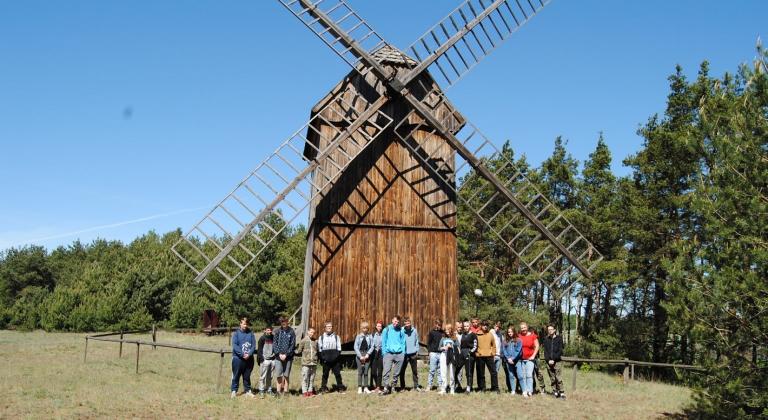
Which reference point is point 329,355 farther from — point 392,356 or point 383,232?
point 383,232

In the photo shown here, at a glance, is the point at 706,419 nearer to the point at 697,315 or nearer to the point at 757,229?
the point at 697,315

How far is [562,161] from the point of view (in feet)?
128

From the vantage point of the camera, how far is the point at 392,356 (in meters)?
13.3

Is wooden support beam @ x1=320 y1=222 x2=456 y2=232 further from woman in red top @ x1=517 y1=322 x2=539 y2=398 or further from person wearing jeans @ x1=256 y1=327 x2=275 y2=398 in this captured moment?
woman in red top @ x1=517 y1=322 x2=539 y2=398

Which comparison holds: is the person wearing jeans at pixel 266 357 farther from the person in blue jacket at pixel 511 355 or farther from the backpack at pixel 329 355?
the person in blue jacket at pixel 511 355

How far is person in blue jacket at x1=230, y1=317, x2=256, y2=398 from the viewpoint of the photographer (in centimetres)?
1291

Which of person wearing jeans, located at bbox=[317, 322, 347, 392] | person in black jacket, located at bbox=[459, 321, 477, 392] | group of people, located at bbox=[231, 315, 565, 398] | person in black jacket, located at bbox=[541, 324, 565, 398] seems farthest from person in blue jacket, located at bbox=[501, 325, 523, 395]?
person wearing jeans, located at bbox=[317, 322, 347, 392]

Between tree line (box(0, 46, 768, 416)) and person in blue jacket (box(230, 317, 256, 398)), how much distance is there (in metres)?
7.94

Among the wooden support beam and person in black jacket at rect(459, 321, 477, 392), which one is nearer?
person in black jacket at rect(459, 321, 477, 392)

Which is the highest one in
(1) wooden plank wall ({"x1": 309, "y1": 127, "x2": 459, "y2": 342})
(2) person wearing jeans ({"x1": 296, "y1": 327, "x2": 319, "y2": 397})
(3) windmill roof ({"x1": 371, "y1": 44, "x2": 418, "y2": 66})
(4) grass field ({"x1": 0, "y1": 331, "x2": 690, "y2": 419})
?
(3) windmill roof ({"x1": 371, "y1": 44, "x2": 418, "y2": 66})

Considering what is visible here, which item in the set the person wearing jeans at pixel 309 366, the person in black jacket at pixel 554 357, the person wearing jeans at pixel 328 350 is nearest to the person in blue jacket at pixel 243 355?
the person wearing jeans at pixel 309 366

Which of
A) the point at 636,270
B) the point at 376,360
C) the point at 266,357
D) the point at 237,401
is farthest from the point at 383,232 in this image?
the point at 636,270

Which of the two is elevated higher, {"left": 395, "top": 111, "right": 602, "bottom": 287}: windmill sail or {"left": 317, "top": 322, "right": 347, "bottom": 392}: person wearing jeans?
{"left": 395, "top": 111, "right": 602, "bottom": 287}: windmill sail

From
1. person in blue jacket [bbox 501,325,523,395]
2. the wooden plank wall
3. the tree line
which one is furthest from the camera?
the wooden plank wall
